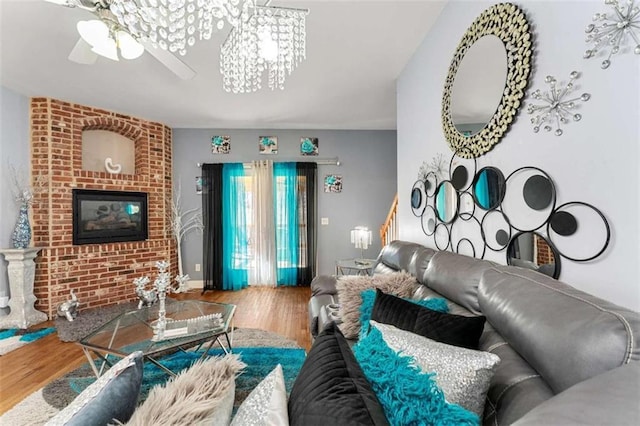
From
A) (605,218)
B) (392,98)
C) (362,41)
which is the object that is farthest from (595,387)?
(392,98)

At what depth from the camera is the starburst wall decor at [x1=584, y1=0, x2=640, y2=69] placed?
0.78 meters

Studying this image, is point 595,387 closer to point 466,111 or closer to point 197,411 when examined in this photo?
point 197,411

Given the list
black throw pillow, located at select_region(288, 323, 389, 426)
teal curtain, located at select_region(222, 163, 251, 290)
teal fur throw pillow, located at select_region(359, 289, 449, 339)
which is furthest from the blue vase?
black throw pillow, located at select_region(288, 323, 389, 426)

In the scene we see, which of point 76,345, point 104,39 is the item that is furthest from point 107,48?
point 76,345

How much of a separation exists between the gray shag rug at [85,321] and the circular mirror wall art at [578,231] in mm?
3661

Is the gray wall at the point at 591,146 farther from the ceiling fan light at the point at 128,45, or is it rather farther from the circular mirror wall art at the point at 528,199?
the ceiling fan light at the point at 128,45

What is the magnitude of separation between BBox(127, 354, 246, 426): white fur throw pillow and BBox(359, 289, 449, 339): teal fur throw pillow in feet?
2.33

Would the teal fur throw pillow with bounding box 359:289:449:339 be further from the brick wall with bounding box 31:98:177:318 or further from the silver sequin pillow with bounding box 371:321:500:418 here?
the brick wall with bounding box 31:98:177:318

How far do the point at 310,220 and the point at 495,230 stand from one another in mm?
3067

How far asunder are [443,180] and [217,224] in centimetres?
342

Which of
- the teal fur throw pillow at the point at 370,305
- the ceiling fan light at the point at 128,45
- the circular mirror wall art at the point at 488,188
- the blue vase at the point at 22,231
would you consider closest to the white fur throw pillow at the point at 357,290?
the teal fur throw pillow at the point at 370,305

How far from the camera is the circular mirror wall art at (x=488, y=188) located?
1.34 metres

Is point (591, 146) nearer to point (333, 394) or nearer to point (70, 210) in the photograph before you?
point (333, 394)

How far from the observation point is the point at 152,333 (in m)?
1.88
